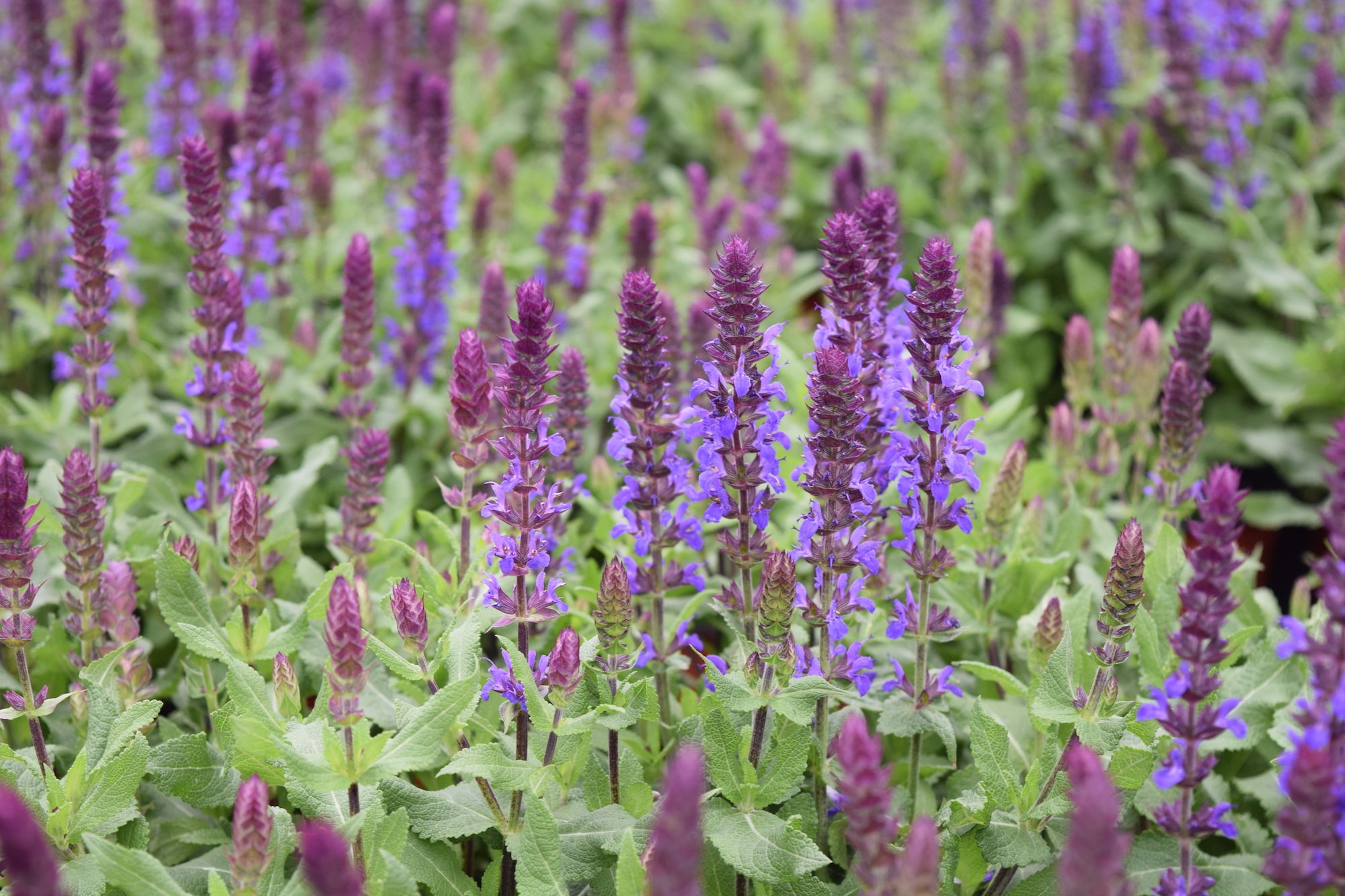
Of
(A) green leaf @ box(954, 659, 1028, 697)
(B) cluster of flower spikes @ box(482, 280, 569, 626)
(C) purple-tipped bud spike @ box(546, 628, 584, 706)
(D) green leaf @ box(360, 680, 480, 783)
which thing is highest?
(B) cluster of flower spikes @ box(482, 280, 569, 626)

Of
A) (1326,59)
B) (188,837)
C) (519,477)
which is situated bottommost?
(188,837)

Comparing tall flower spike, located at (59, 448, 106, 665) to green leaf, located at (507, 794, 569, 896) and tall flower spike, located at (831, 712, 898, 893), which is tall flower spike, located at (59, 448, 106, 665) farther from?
tall flower spike, located at (831, 712, 898, 893)

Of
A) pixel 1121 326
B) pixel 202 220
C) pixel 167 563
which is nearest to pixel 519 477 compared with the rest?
pixel 167 563

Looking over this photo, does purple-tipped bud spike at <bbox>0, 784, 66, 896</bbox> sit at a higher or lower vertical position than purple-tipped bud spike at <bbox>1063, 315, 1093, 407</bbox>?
lower

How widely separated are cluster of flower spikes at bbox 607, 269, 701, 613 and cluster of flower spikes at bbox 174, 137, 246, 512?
118 centimetres

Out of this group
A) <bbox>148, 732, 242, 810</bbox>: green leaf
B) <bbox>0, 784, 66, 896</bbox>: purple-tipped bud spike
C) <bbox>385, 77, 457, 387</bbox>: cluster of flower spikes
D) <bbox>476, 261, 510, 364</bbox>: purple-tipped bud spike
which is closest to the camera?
<bbox>0, 784, 66, 896</bbox>: purple-tipped bud spike

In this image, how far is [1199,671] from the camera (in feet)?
6.63

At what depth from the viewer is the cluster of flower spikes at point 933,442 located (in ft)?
7.64

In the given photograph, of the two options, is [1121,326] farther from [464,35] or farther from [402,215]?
[464,35]

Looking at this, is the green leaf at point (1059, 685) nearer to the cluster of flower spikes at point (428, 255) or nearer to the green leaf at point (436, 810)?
the green leaf at point (436, 810)

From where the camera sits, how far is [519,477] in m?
2.41

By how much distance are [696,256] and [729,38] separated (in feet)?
10.9

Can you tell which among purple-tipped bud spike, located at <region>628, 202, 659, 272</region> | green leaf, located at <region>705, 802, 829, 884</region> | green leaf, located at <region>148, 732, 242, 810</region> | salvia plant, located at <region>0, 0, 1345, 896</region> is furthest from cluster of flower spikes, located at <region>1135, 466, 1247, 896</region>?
purple-tipped bud spike, located at <region>628, 202, 659, 272</region>

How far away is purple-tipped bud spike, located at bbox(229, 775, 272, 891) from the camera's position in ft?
6.52
